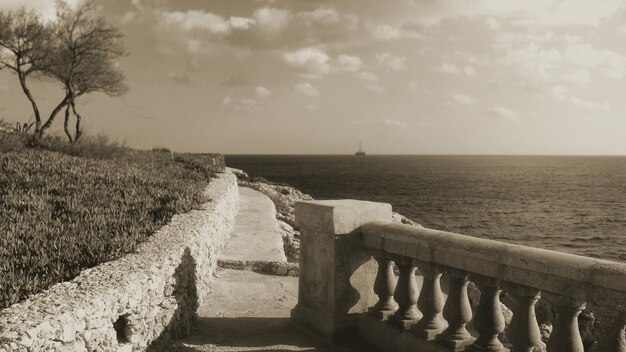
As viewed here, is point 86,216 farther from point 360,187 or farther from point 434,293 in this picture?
point 360,187

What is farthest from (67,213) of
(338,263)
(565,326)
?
(565,326)

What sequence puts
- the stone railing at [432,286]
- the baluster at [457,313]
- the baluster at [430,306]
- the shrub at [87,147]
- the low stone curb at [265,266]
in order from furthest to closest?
the shrub at [87,147], the low stone curb at [265,266], the baluster at [430,306], the baluster at [457,313], the stone railing at [432,286]

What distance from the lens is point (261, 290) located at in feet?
22.3

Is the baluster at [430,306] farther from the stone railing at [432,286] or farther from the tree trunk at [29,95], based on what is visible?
the tree trunk at [29,95]

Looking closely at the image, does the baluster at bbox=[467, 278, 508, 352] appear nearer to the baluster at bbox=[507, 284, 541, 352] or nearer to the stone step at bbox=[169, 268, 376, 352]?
the baluster at bbox=[507, 284, 541, 352]

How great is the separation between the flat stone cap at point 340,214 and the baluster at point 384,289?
0.42 metres

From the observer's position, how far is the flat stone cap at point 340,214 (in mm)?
4508

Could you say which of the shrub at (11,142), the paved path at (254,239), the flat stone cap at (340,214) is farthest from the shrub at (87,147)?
the flat stone cap at (340,214)

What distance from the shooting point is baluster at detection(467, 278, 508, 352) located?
337 centimetres

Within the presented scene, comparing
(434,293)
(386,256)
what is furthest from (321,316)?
(434,293)

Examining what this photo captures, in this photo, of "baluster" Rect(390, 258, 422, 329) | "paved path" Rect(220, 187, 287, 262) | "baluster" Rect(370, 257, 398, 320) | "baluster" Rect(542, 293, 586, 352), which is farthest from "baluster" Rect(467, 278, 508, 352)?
"paved path" Rect(220, 187, 287, 262)

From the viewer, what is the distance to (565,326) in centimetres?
292

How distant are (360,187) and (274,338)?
6642 cm

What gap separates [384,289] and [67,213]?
16.1ft
